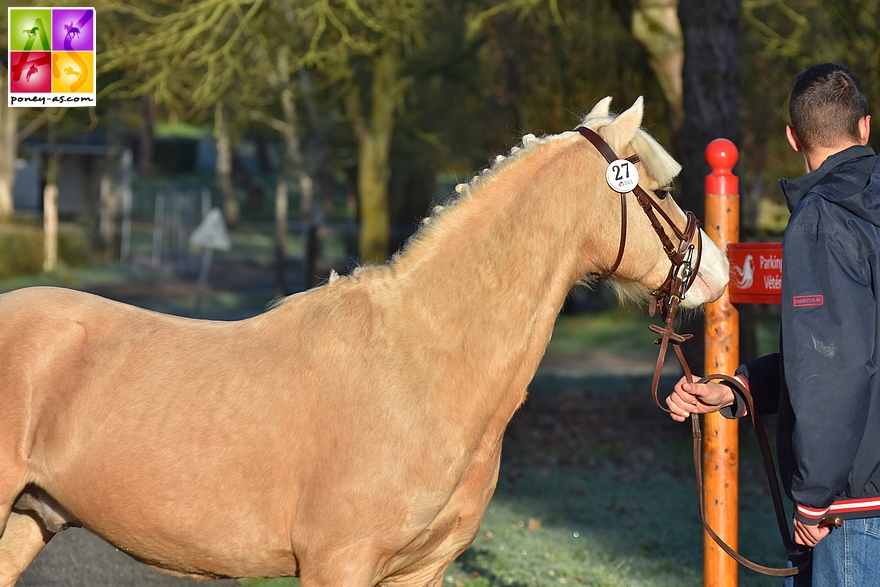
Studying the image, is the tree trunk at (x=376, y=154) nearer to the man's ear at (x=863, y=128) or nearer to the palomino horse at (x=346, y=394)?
the palomino horse at (x=346, y=394)

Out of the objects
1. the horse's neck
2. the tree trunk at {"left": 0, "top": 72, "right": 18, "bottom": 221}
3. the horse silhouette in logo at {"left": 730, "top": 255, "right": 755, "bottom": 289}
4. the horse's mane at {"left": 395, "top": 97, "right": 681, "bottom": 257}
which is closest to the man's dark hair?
the horse's mane at {"left": 395, "top": 97, "right": 681, "bottom": 257}

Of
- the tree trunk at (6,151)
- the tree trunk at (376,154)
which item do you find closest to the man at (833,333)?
the tree trunk at (376,154)

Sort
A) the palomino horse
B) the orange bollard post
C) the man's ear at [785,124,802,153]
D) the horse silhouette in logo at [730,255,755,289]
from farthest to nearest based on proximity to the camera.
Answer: the orange bollard post → the horse silhouette in logo at [730,255,755,289] → the palomino horse → the man's ear at [785,124,802,153]

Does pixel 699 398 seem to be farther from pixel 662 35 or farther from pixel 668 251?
pixel 662 35

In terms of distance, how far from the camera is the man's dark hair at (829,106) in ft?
8.68

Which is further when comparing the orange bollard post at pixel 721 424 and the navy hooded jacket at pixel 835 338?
the orange bollard post at pixel 721 424

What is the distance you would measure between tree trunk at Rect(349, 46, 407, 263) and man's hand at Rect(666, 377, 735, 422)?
12.7m

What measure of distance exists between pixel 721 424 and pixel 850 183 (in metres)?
1.62

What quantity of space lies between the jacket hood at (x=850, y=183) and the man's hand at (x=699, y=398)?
77 cm

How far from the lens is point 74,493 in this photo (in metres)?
3.24

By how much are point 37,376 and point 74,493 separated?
462mm

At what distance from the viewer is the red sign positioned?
3568 millimetres

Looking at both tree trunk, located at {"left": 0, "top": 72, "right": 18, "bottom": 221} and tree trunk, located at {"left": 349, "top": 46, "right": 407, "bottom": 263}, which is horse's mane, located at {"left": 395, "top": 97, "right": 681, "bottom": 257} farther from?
tree trunk, located at {"left": 0, "top": 72, "right": 18, "bottom": 221}

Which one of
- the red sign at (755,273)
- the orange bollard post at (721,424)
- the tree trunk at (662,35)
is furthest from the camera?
the tree trunk at (662,35)
